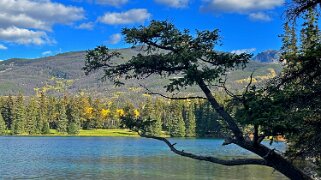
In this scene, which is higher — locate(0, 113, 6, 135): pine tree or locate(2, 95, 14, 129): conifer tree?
locate(2, 95, 14, 129): conifer tree

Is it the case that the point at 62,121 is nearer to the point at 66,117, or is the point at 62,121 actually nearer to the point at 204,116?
the point at 66,117

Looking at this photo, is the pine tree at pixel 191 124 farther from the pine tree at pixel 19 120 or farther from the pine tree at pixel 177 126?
the pine tree at pixel 19 120

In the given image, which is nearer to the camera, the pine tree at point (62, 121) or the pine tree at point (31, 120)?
the pine tree at point (31, 120)

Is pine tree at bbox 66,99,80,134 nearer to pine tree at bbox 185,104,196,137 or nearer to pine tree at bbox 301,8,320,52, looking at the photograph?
pine tree at bbox 185,104,196,137

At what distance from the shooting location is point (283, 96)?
14.9 meters

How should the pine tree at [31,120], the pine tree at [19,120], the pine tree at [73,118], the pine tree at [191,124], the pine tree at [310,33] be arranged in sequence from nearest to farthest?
the pine tree at [310,33] → the pine tree at [19,120] → the pine tree at [31,120] → the pine tree at [73,118] → the pine tree at [191,124]

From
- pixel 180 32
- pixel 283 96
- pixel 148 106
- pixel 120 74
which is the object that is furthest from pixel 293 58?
pixel 148 106

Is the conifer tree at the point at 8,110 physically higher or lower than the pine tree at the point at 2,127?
higher

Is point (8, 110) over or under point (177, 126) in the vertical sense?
over

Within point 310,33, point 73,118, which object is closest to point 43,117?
point 73,118

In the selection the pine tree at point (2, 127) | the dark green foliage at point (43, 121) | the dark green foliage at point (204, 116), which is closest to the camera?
the pine tree at point (2, 127)

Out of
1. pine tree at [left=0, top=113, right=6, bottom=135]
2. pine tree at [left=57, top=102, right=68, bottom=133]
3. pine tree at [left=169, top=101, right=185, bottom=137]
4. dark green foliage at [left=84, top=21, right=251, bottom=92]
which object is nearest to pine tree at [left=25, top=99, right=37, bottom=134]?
pine tree at [left=0, top=113, right=6, bottom=135]

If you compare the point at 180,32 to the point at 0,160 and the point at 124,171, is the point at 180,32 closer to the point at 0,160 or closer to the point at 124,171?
the point at 124,171

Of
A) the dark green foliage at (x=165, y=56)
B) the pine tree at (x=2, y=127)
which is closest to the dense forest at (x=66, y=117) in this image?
the pine tree at (x=2, y=127)
